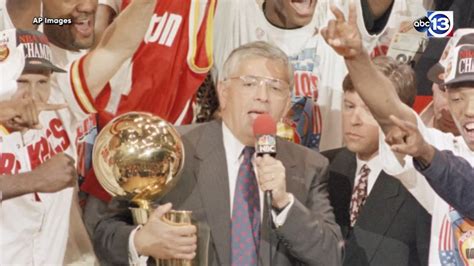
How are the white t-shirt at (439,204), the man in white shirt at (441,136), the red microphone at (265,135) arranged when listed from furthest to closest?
the white t-shirt at (439,204) → the man in white shirt at (441,136) → the red microphone at (265,135)

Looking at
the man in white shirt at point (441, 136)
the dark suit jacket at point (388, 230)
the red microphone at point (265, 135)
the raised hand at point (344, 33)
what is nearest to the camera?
the red microphone at point (265, 135)

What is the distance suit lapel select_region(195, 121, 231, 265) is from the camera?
282cm

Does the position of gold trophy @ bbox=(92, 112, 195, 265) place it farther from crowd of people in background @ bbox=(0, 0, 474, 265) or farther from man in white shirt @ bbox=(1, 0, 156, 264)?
man in white shirt @ bbox=(1, 0, 156, 264)

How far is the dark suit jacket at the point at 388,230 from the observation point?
2.97 m

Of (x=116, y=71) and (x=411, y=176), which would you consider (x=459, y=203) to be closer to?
(x=411, y=176)

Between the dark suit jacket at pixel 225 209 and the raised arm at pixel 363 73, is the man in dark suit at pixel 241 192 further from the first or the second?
the raised arm at pixel 363 73

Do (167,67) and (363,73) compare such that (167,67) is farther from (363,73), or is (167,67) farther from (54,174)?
(363,73)

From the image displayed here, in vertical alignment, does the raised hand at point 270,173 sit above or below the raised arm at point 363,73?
below

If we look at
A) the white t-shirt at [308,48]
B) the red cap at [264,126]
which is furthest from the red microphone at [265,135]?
the white t-shirt at [308,48]

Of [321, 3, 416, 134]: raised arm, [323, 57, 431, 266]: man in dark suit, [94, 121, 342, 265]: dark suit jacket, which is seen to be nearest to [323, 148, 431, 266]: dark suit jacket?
[323, 57, 431, 266]: man in dark suit

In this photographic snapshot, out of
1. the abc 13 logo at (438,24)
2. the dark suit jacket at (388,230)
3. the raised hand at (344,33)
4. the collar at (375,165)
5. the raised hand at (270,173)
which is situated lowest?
the dark suit jacket at (388,230)

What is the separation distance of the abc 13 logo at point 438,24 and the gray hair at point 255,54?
50cm

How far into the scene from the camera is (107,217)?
2854 millimetres

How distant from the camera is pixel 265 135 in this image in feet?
8.34
